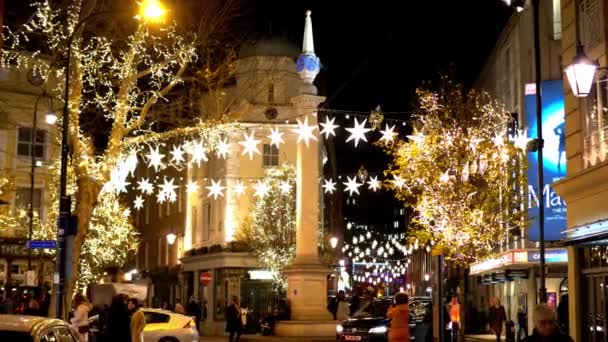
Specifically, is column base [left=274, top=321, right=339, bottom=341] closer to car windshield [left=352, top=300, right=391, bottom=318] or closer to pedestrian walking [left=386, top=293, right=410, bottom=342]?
car windshield [left=352, top=300, right=391, bottom=318]

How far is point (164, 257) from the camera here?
6788cm

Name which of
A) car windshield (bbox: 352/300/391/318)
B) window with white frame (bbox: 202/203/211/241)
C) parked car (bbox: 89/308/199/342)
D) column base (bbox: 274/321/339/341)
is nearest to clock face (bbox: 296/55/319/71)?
column base (bbox: 274/321/339/341)

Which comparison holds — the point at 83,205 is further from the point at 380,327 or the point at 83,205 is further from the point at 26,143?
the point at 26,143

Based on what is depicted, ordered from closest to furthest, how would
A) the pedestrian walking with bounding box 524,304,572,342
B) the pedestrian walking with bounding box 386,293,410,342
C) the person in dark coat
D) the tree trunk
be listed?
1. the pedestrian walking with bounding box 524,304,572,342
2. the person in dark coat
3. the pedestrian walking with bounding box 386,293,410,342
4. the tree trunk

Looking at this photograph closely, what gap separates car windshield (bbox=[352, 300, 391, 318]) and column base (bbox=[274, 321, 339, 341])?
5.27 m

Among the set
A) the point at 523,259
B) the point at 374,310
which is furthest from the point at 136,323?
the point at 523,259

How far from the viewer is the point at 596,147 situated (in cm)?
A: 1756

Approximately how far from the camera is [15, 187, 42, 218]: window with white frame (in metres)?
50.9

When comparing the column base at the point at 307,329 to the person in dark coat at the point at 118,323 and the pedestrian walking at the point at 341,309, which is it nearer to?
the pedestrian walking at the point at 341,309

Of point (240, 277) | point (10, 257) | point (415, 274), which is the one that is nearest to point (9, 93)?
point (10, 257)

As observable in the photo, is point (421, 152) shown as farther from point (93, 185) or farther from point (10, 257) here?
point (10, 257)

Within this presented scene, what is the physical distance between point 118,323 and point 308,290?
57.5ft

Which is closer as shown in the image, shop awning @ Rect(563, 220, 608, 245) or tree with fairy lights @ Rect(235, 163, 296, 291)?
shop awning @ Rect(563, 220, 608, 245)

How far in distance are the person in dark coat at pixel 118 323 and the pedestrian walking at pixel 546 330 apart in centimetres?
949
